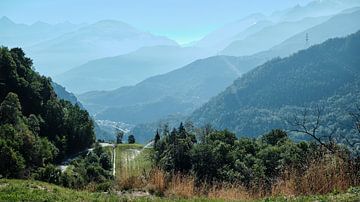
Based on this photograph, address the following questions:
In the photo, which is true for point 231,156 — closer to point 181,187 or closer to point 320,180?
point 181,187

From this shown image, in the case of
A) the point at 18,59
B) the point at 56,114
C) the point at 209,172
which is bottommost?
the point at 209,172

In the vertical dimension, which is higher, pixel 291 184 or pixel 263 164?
pixel 291 184

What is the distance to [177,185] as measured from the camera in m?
13.2

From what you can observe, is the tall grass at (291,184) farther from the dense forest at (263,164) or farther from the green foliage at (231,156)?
the green foliage at (231,156)

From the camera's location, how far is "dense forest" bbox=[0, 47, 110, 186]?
173 ft

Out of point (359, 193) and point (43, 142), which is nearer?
point (359, 193)

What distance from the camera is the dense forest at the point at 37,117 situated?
173ft

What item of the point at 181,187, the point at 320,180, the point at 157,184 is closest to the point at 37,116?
the point at 157,184

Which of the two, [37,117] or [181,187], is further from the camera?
[37,117]

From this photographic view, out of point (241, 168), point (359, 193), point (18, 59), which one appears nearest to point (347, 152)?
point (359, 193)

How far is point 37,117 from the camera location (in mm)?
69875

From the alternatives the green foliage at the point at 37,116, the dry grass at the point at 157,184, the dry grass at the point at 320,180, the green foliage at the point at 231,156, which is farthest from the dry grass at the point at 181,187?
the green foliage at the point at 37,116

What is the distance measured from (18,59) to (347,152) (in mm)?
68207

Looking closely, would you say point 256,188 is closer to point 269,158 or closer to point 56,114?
point 269,158
